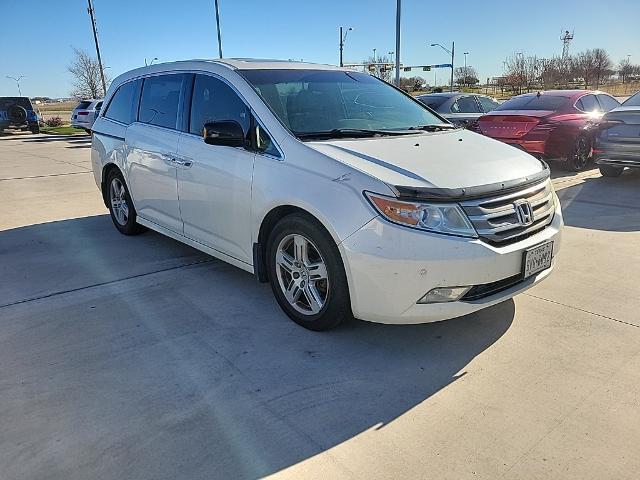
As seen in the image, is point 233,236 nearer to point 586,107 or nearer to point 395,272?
point 395,272

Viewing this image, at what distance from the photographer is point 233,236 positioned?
12.7 feet

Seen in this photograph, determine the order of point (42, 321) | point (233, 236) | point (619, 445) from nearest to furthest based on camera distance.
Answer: point (619, 445) → point (42, 321) → point (233, 236)

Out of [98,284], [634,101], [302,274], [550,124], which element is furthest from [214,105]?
[634,101]

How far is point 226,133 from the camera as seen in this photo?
11.7ft

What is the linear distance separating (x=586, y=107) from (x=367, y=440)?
30.2 ft

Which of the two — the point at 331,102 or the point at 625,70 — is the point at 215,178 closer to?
the point at 331,102

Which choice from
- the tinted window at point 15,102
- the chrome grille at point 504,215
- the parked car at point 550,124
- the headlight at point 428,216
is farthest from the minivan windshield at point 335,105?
the tinted window at point 15,102

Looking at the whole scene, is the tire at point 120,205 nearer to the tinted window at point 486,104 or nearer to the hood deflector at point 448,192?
the hood deflector at point 448,192

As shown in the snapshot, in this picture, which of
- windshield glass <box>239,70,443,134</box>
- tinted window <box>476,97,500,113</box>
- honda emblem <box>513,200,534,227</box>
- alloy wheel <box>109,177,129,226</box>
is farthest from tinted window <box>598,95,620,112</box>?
alloy wheel <box>109,177,129,226</box>

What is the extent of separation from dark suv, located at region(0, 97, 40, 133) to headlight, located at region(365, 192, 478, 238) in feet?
85.7

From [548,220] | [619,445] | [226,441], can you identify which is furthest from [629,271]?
[226,441]

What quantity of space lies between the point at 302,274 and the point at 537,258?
1.47m

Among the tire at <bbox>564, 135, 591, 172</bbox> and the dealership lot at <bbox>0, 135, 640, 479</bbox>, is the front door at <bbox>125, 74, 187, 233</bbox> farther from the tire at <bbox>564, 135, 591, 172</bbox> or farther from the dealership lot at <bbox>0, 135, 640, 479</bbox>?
the tire at <bbox>564, 135, 591, 172</bbox>

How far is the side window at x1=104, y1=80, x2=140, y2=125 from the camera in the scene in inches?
208
